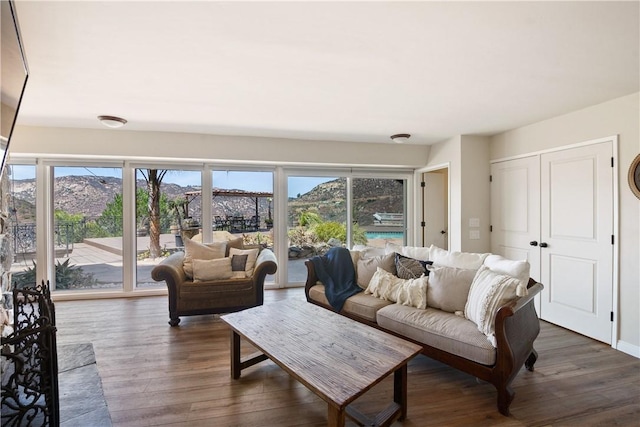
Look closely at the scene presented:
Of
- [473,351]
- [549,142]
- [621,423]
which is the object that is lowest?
[621,423]

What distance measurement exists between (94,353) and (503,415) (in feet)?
10.5

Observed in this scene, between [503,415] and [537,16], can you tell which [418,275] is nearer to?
A: [503,415]

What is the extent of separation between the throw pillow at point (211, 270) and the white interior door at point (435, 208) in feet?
10.9

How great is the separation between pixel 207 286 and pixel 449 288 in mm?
2477

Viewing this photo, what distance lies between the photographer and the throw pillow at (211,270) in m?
3.41

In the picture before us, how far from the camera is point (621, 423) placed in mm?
1793

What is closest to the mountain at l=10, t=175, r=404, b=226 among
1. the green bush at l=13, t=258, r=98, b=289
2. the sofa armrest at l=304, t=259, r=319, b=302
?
the green bush at l=13, t=258, r=98, b=289

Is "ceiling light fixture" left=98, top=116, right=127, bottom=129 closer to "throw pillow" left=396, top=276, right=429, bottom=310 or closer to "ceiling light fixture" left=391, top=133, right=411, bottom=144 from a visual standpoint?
Answer: "ceiling light fixture" left=391, top=133, right=411, bottom=144

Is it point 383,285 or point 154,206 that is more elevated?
point 154,206

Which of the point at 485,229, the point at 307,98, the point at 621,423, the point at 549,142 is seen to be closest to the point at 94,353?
the point at 307,98

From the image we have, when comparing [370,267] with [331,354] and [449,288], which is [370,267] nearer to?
[449,288]

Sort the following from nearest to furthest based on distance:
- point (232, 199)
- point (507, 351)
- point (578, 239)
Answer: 1. point (507, 351)
2. point (578, 239)
3. point (232, 199)

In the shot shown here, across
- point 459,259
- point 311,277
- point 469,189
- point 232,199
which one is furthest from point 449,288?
point 232,199

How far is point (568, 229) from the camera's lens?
3.20 meters
